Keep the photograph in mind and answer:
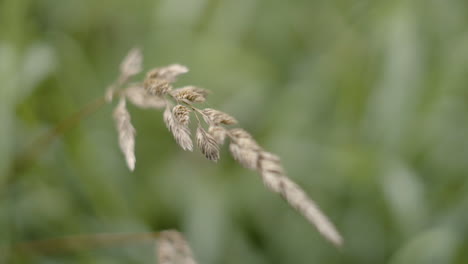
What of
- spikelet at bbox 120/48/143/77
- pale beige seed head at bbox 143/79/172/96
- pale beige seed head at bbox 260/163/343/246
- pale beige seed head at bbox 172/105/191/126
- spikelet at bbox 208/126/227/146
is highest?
spikelet at bbox 120/48/143/77

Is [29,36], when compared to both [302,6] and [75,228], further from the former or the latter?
[302,6]

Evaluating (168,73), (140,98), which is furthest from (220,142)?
(140,98)

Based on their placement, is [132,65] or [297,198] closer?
[297,198]

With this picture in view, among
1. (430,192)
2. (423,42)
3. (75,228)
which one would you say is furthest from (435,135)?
(75,228)

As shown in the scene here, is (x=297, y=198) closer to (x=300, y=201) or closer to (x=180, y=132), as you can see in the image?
(x=300, y=201)

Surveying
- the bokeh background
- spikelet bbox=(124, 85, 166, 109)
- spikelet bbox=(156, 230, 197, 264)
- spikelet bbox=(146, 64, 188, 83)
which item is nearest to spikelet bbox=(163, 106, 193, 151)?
spikelet bbox=(146, 64, 188, 83)

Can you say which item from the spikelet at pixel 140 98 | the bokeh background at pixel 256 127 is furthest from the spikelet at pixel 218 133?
the bokeh background at pixel 256 127

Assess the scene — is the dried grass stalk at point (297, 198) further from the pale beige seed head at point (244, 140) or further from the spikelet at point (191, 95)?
the spikelet at point (191, 95)

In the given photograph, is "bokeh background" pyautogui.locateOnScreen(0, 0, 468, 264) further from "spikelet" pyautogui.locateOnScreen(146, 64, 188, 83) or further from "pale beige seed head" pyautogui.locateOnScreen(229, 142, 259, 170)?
"pale beige seed head" pyautogui.locateOnScreen(229, 142, 259, 170)
